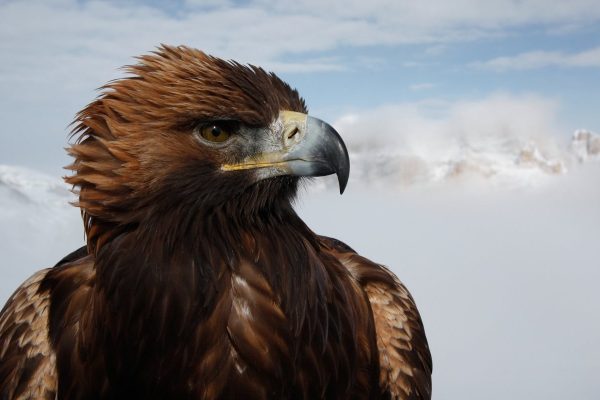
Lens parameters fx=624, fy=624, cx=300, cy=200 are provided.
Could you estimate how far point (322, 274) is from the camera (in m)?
3.34

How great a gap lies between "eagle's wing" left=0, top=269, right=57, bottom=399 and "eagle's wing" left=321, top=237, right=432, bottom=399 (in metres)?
1.78

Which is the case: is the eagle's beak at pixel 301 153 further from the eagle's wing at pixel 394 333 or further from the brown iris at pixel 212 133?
the eagle's wing at pixel 394 333

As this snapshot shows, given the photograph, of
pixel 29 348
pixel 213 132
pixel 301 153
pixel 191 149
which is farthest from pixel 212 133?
pixel 29 348

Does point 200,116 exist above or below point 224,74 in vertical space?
below

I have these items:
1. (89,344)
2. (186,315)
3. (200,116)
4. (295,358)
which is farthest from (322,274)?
(89,344)

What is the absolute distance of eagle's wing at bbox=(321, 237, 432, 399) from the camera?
153 inches

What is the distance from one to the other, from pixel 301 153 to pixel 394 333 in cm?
146

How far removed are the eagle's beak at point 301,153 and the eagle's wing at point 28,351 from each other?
5.06ft

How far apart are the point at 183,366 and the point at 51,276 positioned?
4.14 feet

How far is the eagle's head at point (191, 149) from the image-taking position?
304 cm

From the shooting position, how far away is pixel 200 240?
10.1 ft

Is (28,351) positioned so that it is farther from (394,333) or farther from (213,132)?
(394,333)

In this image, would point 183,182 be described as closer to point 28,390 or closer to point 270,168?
point 270,168

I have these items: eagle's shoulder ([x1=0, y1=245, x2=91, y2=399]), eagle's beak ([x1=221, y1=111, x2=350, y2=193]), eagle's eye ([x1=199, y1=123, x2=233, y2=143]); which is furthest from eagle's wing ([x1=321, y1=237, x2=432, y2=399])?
eagle's shoulder ([x1=0, y1=245, x2=91, y2=399])
